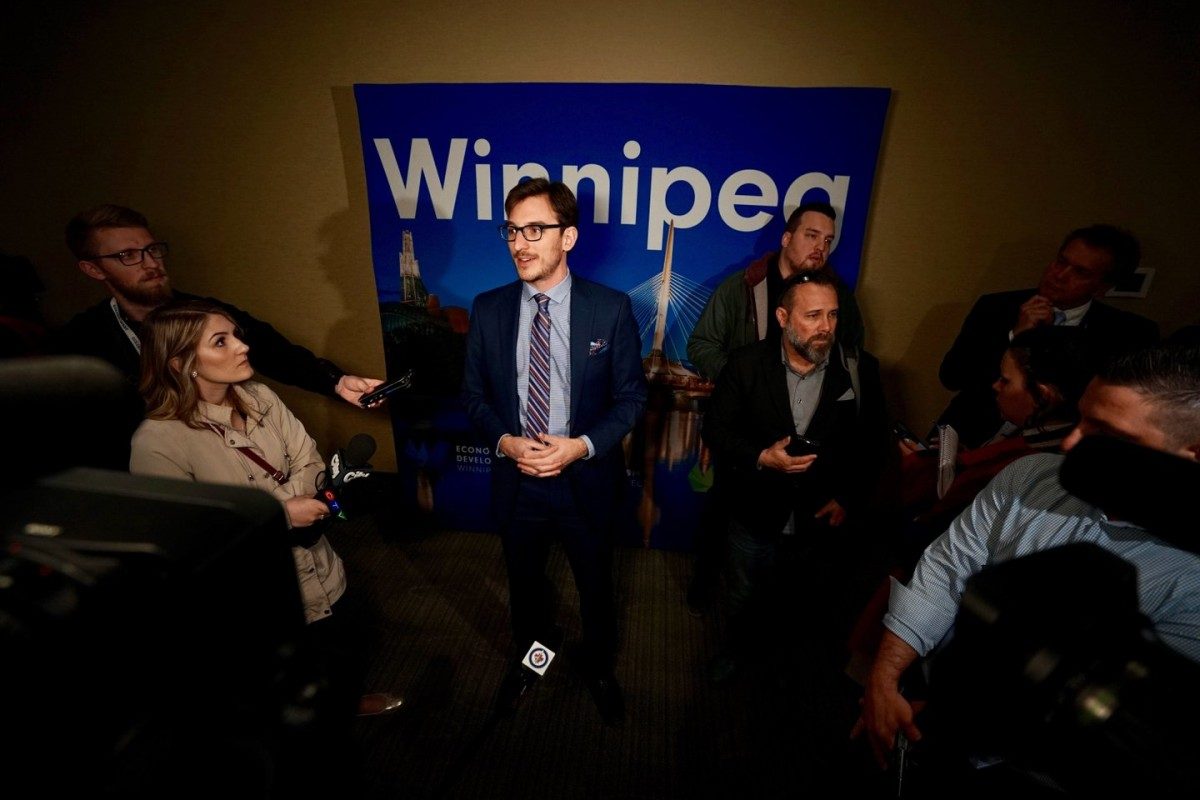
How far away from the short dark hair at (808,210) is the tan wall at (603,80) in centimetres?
42

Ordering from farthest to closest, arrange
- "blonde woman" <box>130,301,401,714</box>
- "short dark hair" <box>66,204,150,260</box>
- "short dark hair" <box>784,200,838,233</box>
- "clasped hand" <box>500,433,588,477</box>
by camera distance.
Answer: "short dark hair" <box>784,200,838,233</box> → "short dark hair" <box>66,204,150,260</box> → "clasped hand" <box>500,433,588,477</box> → "blonde woman" <box>130,301,401,714</box>

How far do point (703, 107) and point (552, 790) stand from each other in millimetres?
3194

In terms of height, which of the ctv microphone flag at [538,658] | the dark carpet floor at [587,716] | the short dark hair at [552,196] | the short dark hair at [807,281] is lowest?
the dark carpet floor at [587,716]

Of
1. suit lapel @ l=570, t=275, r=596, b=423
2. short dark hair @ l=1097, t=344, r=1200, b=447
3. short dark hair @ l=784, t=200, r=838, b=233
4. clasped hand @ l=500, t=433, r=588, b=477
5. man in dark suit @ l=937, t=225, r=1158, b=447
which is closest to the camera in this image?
short dark hair @ l=1097, t=344, r=1200, b=447

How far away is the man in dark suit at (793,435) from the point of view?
197 centimetres

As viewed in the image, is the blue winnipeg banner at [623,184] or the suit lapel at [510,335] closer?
the suit lapel at [510,335]

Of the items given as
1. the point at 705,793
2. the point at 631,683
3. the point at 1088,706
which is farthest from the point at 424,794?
the point at 1088,706

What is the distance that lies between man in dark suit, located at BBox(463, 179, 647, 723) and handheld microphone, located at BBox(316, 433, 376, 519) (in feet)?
1.54

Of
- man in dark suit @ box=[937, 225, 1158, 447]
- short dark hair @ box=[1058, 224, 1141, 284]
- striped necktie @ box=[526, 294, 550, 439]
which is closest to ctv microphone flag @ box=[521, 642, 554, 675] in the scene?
striped necktie @ box=[526, 294, 550, 439]

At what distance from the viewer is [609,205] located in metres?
2.56

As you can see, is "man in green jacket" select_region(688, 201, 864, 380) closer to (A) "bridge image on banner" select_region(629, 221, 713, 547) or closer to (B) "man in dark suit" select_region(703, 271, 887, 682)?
(A) "bridge image on banner" select_region(629, 221, 713, 547)

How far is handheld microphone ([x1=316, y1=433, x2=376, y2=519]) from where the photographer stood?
5.16ft

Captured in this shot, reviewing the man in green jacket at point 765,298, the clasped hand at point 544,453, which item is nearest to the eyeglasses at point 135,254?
the clasped hand at point 544,453

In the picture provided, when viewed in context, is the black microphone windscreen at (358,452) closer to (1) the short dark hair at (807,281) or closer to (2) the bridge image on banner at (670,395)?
(2) the bridge image on banner at (670,395)
